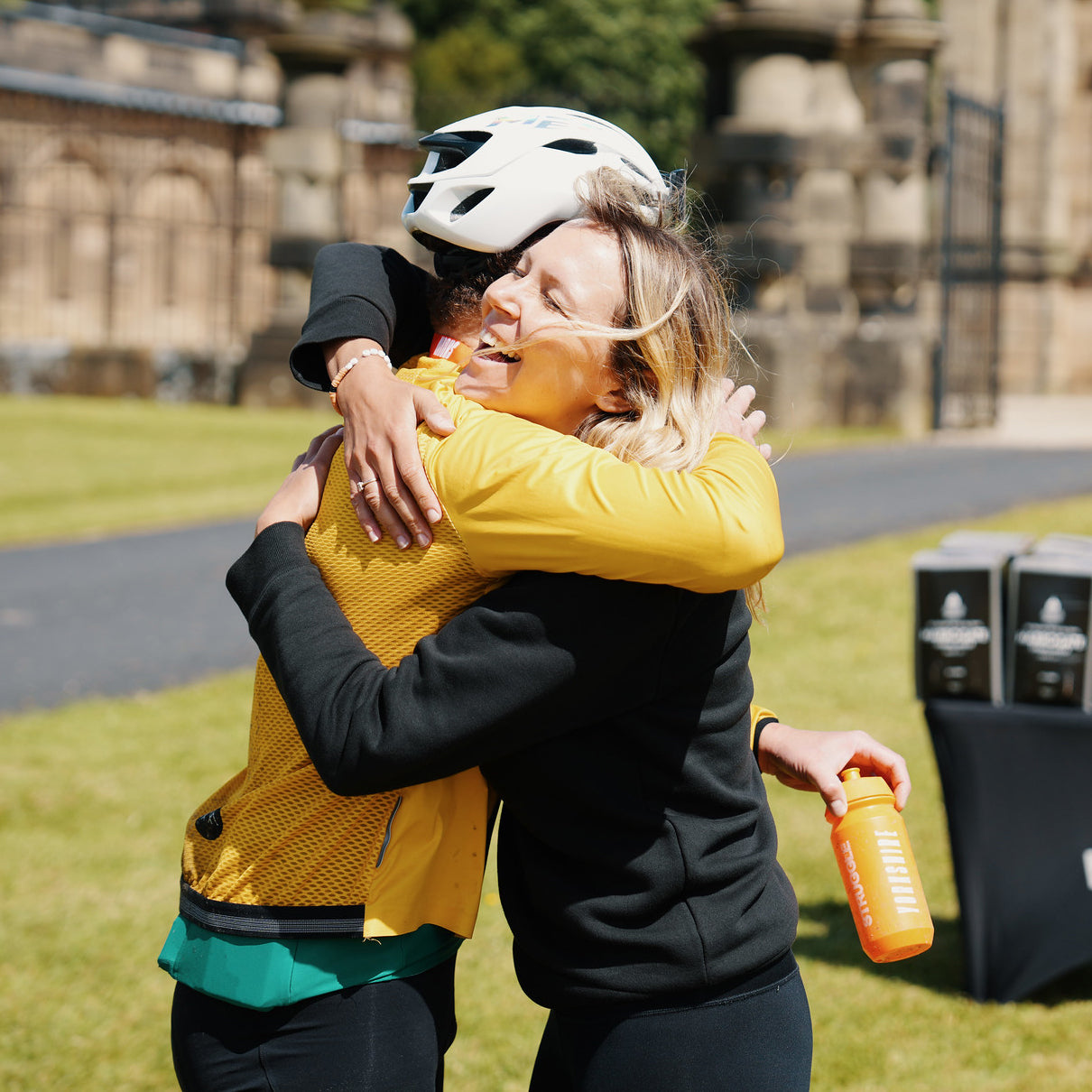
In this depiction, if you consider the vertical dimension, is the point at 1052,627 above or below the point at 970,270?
below

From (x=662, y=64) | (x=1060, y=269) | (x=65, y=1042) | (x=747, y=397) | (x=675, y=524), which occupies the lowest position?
(x=65, y=1042)

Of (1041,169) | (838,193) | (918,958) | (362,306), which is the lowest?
(918,958)

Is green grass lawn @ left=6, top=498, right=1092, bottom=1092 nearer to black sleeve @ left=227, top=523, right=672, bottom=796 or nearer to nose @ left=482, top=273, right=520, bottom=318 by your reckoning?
black sleeve @ left=227, top=523, right=672, bottom=796

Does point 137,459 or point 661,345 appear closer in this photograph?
point 661,345

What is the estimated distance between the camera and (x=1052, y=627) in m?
3.79

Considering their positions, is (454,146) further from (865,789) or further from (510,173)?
(865,789)

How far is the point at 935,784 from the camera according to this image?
18.6ft

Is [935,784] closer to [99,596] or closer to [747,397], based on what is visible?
[747,397]

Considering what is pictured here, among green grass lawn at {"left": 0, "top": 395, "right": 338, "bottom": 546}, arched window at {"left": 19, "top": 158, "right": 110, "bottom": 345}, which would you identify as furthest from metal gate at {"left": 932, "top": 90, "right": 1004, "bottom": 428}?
arched window at {"left": 19, "top": 158, "right": 110, "bottom": 345}

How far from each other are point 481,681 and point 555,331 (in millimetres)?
415

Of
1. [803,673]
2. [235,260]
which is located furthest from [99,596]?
[235,260]

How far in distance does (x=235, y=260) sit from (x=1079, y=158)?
1479 cm

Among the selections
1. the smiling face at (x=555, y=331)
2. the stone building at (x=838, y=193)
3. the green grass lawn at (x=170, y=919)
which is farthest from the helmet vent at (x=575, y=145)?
the stone building at (x=838, y=193)

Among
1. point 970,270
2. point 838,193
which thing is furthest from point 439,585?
point 970,270
